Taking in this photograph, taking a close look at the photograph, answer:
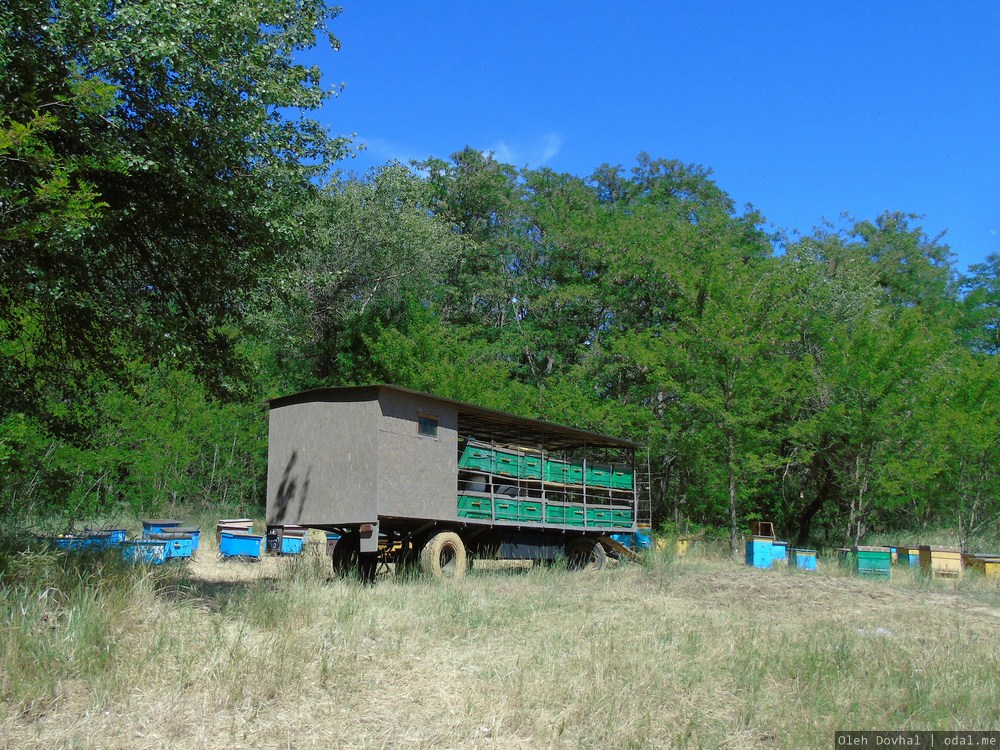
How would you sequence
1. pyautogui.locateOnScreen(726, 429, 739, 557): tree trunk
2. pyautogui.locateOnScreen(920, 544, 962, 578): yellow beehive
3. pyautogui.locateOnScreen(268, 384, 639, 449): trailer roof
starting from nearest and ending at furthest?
1. pyautogui.locateOnScreen(268, 384, 639, 449): trailer roof
2. pyautogui.locateOnScreen(920, 544, 962, 578): yellow beehive
3. pyautogui.locateOnScreen(726, 429, 739, 557): tree trunk

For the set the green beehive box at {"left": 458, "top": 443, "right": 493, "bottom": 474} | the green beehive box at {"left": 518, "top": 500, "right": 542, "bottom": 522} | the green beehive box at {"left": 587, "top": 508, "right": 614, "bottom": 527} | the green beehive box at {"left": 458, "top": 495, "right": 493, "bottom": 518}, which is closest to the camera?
the green beehive box at {"left": 458, "top": 495, "right": 493, "bottom": 518}

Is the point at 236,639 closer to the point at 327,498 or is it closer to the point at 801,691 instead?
the point at 801,691

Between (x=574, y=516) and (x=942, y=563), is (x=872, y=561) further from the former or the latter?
(x=574, y=516)

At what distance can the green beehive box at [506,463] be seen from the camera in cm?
1633

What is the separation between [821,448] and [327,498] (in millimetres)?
17868

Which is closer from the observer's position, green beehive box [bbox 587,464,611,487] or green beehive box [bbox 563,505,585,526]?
green beehive box [bbox 563,505,585,526]

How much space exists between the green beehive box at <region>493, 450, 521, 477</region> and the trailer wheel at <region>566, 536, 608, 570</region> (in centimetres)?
312

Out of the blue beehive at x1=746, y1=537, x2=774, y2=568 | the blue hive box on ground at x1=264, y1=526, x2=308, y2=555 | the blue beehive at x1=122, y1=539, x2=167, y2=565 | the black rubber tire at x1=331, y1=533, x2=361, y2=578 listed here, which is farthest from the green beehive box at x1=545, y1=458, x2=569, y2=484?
the blue beehive at x1=122, y1=539, x2=167, y2=565

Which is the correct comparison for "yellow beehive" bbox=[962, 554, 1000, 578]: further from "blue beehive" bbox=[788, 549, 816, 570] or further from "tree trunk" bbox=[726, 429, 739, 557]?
"tree trunk" bbox=[726, 429, 739, 557]

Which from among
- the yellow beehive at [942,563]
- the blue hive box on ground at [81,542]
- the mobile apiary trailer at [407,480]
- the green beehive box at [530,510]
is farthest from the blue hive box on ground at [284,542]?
the yellow beehive at [942,563]

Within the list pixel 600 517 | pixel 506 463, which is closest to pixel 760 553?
pixel 600 517

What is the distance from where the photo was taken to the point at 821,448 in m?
26.6

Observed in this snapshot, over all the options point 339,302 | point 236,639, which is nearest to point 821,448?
point 339,302

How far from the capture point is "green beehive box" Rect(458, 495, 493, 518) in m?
15.4
